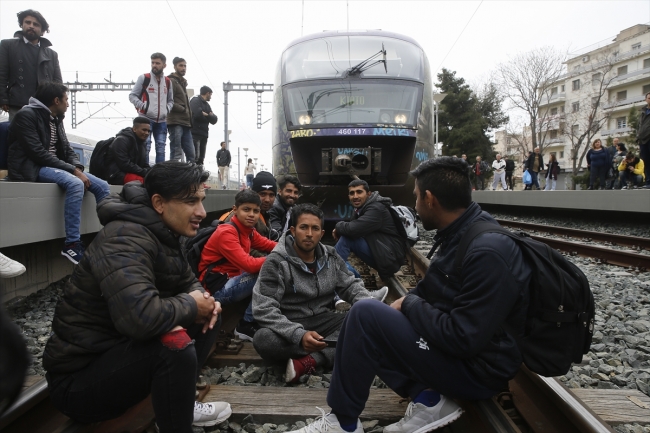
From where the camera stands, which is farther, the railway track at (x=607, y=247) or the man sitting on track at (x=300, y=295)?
the railway track at (x=607, y=247)

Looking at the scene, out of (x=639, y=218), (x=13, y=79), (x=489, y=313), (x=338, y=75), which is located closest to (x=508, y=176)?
(x=639, y=218)

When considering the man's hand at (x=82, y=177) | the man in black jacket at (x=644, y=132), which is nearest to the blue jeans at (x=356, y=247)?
the man's hand at (x=82, y=177)

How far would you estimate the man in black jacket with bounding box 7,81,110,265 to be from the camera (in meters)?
4.54

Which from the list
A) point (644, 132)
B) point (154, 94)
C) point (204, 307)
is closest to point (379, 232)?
point (204, 307)

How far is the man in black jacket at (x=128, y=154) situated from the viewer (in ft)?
18.9

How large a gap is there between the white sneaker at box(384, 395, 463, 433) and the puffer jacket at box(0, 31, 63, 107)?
561 cm

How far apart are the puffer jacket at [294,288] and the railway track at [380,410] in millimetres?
425

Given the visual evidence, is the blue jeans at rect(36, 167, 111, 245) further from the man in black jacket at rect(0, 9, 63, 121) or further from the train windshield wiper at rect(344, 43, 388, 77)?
the train windshield wiper at rect(344, 43, 388, 77)

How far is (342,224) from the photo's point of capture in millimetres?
5070

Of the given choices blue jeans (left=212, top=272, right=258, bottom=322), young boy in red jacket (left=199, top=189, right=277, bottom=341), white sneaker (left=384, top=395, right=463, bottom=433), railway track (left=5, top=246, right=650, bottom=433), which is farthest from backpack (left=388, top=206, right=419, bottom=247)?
white sneaker (left=384, top=395, right=463, bottom=433)

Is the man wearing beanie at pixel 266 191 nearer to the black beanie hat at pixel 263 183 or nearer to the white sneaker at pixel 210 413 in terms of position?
the black beanie hat at pixel 263 183

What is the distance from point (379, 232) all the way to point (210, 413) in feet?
10.1

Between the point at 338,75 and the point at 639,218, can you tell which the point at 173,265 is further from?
the point at 639,218

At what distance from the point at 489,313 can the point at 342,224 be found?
129 inches
